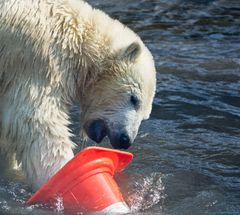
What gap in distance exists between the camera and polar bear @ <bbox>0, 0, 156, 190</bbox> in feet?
18.9

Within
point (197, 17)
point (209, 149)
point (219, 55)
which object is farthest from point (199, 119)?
point (197, 17)

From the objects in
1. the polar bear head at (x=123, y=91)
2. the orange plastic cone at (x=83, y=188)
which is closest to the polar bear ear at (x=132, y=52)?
the polar bear head at (x=123, y=91)

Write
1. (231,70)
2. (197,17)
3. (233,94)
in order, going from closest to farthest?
1. (233,94)
2. (231,70)
3. (197,17)

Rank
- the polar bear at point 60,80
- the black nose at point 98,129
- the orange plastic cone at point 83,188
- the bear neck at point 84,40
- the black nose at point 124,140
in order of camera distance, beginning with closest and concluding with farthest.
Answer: the orange plastic cone at point 83,188, the polar bear at point 60,80, the bear neck at point 84,40, the black nose at point 124,140, the black nose at point 98,129

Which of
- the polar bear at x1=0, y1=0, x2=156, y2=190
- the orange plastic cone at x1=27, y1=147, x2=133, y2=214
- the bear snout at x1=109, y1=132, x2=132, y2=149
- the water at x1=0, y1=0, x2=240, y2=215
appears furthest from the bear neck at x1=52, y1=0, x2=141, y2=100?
the water at x1=0, y1=0, x2=240, y2=215

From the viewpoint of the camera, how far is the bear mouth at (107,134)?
6121 mm

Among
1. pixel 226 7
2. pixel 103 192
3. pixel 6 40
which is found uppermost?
pixel 6 40

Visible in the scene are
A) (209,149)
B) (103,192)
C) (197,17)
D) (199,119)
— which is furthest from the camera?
(197,17)

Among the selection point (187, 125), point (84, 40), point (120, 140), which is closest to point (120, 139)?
point (120, 140)

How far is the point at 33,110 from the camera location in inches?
227

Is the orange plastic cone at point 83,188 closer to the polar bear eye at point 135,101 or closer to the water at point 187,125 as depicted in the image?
the water at point 187,125

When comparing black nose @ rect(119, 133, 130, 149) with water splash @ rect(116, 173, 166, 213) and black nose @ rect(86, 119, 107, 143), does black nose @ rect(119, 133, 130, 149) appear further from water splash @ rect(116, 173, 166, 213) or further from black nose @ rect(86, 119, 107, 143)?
water splash @ rect(116, 173, 166, 213)

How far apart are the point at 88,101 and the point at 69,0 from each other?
0.72 m

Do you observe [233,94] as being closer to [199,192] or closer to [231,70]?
[231,70]
